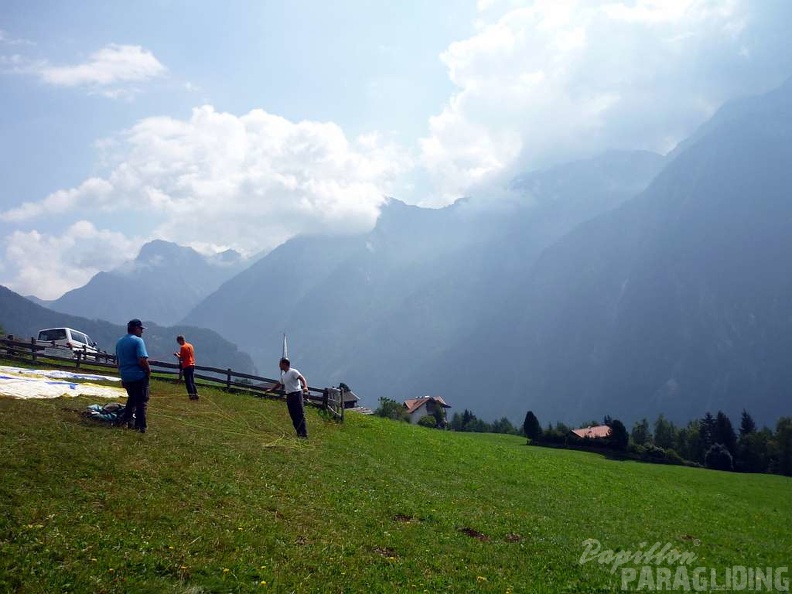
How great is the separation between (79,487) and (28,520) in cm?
172

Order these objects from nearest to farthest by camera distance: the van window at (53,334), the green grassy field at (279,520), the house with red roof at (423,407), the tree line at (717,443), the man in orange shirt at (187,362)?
the green grassy field at (279,520) < the man in orange shirt at (187,362) < the van window at (53,334) < the tree line at (717,443) < the house with red roof at (423,407)

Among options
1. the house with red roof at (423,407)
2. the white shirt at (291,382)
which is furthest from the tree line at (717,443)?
the white shirt at (291,382)

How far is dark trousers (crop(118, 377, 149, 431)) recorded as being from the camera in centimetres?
1533

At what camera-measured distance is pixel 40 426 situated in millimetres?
13547

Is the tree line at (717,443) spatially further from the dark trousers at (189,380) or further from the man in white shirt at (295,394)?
the man in white shirt at (295,394)

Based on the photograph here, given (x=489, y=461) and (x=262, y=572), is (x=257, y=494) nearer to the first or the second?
(x=262, y=572)

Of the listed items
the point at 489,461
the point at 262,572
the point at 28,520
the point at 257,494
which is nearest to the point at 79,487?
the point at 28,520

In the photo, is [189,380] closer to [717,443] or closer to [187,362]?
[187,362]

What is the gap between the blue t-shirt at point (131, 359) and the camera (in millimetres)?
15289

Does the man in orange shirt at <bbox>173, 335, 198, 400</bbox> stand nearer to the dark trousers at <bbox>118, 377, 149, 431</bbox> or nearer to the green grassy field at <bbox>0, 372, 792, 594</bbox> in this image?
the green grassy field at <bbox>0, 372, 792, 594</bbox>

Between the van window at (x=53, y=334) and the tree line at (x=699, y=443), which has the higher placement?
the van window at (x=53, y=334)

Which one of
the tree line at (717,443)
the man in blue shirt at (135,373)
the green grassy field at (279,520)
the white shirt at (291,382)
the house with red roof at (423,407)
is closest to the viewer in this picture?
the green grassy field at (279,520)

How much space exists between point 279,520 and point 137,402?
282 inches

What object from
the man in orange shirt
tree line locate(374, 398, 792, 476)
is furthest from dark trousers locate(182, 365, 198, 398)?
tree line locate(374, 398, 792, 476)
